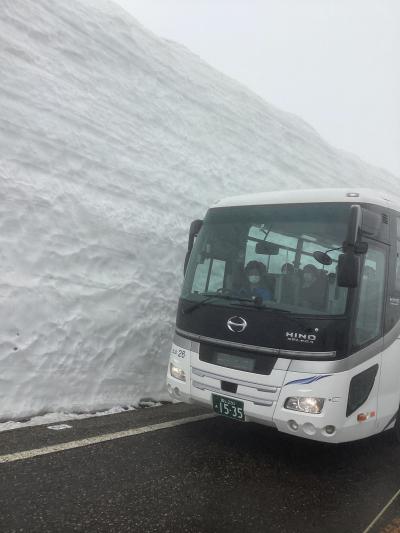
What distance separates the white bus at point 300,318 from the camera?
4.14 meters

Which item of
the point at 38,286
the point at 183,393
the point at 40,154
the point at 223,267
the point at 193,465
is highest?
the point at 40,154

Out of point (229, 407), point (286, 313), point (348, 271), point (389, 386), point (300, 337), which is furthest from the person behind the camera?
point (389, 386)

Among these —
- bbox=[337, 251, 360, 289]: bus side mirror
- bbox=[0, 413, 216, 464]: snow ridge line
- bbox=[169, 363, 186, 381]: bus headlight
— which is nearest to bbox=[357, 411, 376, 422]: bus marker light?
bbox=[337, 251, 360, 289]: bus side mirror

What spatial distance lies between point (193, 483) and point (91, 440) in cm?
125

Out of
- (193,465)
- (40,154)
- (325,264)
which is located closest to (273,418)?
(193,465)

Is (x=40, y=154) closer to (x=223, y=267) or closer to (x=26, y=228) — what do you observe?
(x=26, y=228)

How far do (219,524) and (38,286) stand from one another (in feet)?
14.1

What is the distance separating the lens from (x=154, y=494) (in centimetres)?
354

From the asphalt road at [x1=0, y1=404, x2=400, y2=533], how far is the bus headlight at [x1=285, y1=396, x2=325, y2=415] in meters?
0.62

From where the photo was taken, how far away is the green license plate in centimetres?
443

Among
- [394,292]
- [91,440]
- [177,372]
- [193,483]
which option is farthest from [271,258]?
[91,440]

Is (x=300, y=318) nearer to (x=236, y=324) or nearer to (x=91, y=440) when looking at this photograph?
(x=236, y=324)

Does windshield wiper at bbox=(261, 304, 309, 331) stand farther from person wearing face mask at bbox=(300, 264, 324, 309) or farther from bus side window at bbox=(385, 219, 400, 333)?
bus side window at bbox=(385, 219, 400, 333)

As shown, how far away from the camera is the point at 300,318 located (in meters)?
4.25
